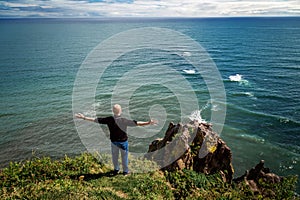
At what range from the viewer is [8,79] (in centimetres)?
5259

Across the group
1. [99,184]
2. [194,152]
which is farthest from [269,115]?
[99,184]

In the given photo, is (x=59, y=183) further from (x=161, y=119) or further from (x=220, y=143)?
(x=161, y=119)

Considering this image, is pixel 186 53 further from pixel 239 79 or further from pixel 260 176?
pixel 260 176

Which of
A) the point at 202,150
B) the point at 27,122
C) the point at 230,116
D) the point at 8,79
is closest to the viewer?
the point at 202,150

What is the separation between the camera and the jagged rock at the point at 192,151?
45.6ft

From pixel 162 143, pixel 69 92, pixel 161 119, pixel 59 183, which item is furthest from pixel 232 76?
pixel 59 183

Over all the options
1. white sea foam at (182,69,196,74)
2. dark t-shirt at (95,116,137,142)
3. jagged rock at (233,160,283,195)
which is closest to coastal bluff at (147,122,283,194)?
jagged rock at (233,160,283,195)

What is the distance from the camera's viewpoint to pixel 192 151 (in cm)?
1529

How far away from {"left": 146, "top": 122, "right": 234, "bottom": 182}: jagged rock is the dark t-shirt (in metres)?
3.91

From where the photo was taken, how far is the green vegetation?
9875 millimetres

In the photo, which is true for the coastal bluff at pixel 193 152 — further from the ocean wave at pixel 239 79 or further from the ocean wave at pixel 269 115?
the ocean wave at pixel 239 79

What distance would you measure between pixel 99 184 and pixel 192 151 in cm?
646

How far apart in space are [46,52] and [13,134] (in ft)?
192

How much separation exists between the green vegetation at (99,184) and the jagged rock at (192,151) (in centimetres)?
92
